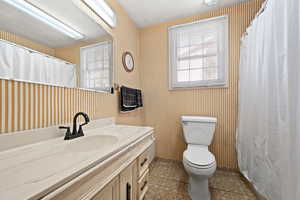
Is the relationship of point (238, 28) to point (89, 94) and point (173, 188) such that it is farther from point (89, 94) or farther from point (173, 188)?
point (173, 188)

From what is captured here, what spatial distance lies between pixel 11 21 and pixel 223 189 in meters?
2.13

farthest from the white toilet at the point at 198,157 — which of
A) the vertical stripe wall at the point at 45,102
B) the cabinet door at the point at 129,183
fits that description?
the vertical stripe wall at the point at 45,102

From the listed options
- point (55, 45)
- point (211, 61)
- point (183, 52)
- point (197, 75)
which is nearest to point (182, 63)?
point (183, 52)

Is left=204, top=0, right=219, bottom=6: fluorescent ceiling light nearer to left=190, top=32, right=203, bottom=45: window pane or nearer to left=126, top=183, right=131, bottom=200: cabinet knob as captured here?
left=190, top=32, right=203, bottom=45: window pane

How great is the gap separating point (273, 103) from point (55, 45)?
62.3 inches

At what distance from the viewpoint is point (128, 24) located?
1.71m

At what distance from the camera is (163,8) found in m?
1.62

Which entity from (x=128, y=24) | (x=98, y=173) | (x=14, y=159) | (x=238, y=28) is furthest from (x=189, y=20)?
(x=14, y=159)

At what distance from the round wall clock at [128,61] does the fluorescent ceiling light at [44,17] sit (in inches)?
24.4

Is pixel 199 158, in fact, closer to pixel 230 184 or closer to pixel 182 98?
pixel 230 184

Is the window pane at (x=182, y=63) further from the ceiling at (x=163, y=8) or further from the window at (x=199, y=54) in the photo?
the ceiling at (x=163, y=8)

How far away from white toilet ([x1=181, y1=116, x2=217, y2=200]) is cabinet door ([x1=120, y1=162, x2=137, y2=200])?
Answer: 61cm

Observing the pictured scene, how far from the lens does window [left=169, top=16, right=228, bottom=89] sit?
1.65 meters

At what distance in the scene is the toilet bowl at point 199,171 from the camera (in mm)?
1101
